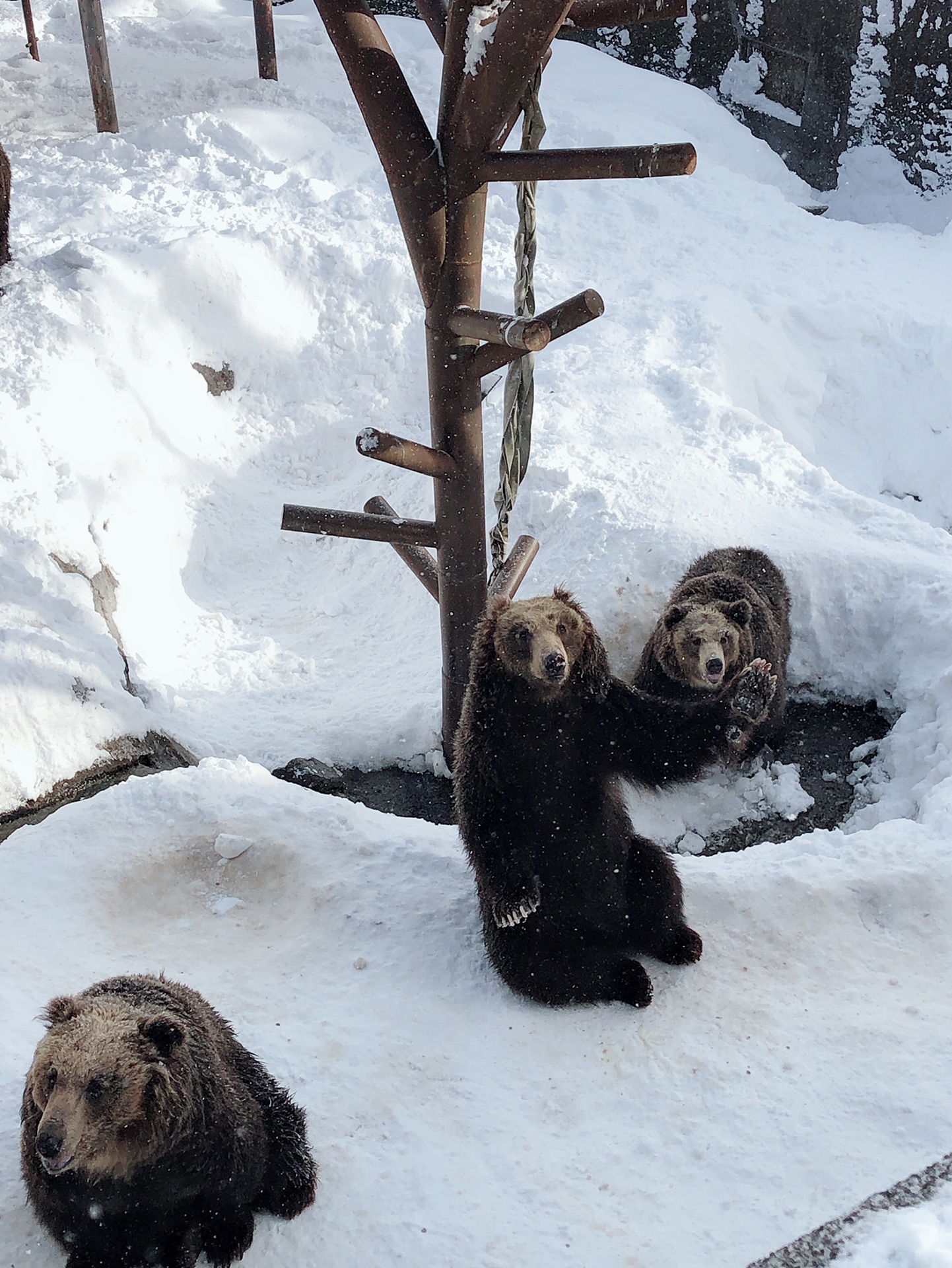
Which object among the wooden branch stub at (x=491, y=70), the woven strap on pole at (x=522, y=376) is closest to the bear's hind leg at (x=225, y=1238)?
the woven strap on pole at (x=522, y=376)

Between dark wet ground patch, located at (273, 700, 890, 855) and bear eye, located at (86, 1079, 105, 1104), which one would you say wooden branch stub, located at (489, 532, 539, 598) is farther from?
bear eye, located at (86, 1079, 105, 1104)

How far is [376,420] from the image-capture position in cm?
735

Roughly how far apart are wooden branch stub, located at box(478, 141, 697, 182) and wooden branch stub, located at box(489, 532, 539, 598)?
4.42ft

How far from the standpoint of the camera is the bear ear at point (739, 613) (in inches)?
174

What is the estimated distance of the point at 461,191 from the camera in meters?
3.58

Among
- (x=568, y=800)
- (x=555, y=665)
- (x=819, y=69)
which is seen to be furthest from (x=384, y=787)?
(x=819, y=69)

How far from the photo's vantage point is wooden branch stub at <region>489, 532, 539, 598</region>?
151 inches

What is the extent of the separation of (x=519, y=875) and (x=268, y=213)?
22.4ft

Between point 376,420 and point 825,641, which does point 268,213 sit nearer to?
point 376,420

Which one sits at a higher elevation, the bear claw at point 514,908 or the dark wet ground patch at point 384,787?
the bear claw at point 514,908

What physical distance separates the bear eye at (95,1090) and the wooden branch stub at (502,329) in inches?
85.1

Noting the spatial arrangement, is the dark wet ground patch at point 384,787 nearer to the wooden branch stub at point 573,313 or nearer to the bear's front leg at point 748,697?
the bear's front leg at point 748,697

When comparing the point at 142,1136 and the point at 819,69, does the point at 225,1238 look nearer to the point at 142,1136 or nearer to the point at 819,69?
the point at 142,1136

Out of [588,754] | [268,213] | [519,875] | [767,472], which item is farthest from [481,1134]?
[268,213]
